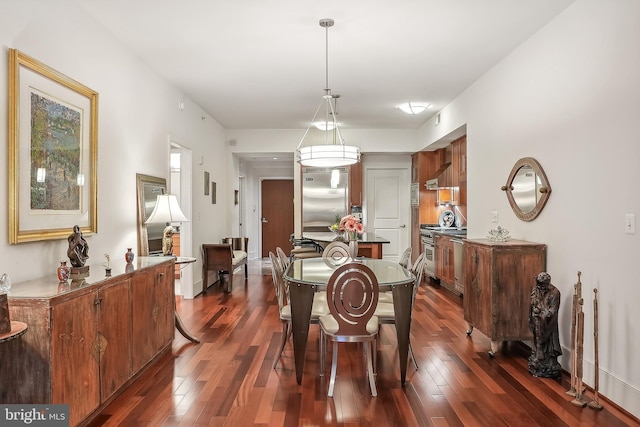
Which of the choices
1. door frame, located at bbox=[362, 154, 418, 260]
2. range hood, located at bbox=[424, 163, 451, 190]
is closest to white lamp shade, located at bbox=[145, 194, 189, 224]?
range hood, located at bbox=[424, 163, 451, 190]

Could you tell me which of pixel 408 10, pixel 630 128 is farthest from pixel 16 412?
pixel 630 128

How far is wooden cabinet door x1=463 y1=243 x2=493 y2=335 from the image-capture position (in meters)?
3.72

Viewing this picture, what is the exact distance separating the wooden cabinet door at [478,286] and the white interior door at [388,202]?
4871 millimetres

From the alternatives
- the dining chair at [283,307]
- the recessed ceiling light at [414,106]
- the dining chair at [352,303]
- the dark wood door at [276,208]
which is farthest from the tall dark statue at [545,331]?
the dark wood door at [276,208]

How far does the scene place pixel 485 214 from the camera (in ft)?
16.2

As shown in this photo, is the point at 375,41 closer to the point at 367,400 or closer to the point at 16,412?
the point at 367,400

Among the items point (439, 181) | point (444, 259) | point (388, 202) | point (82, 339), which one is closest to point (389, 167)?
point (388, 202)

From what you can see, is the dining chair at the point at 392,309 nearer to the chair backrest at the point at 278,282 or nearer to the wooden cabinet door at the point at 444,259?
the chair backrest at the point at 278,282

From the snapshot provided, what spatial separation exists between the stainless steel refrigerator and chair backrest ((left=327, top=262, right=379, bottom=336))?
5624 millimetres

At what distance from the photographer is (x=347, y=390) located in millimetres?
2973

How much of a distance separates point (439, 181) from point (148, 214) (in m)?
5.07

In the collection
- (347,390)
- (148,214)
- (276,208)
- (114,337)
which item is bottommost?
(347,390)

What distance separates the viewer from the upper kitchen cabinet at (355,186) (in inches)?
336

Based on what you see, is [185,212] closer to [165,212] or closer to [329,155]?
[165,212]
